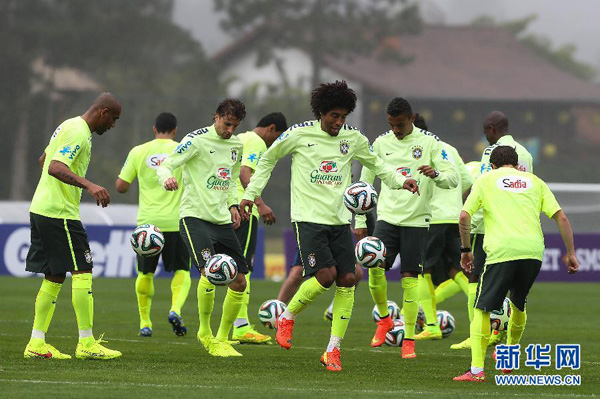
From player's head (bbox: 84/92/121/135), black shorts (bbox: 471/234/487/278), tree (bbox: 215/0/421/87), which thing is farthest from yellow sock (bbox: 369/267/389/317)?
tree (bbox: 215/0/421/87)

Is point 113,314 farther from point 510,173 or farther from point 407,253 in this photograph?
point 510,173

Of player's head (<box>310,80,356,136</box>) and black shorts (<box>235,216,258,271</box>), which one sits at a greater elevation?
player's head (<box>310,80,356,136</box>)

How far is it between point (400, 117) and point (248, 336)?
9.80 feet

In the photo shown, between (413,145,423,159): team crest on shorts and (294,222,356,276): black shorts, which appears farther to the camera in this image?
(413,145,423,159): team crest on shorts

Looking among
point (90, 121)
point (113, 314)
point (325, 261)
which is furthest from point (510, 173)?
point (113, 314)

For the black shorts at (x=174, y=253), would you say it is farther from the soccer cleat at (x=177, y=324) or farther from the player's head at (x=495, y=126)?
the player's head at (x=495, y=126)

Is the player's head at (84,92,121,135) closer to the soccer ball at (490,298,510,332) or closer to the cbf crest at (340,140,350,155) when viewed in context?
the cbf crest at (340,140,350,155)

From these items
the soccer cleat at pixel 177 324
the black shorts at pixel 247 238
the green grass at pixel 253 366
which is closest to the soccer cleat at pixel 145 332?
the green grass at pixel 253 366

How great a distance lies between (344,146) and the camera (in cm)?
1084

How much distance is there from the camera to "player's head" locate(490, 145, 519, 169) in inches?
395

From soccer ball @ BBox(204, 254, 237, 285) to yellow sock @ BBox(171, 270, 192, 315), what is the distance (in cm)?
245

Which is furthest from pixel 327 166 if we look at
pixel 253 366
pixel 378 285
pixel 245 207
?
pixel 378 285

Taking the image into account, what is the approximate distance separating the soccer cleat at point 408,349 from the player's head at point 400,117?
6.59 feet

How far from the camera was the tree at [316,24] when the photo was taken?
5331 centimetres
